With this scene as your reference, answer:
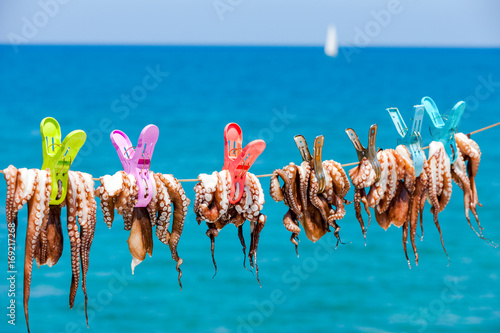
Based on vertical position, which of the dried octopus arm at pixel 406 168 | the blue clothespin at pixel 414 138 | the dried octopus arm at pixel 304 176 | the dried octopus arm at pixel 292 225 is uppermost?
the blue clothespin at pixel 414 138

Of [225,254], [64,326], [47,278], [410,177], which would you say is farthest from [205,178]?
[225,254]

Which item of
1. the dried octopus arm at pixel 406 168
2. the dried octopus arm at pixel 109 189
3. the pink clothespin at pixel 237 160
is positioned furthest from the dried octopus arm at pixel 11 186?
the dried octopus arm at pixel 406 168

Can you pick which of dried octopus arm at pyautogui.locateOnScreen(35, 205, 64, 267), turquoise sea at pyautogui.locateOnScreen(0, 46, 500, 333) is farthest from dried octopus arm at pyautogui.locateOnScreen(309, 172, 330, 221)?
turquoise sea at pyautogui.locateOnScreen(0, 46, 500, 333)

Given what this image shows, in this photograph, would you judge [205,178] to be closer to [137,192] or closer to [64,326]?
[137,192]

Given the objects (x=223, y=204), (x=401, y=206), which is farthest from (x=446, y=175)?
(x=223, y=204)

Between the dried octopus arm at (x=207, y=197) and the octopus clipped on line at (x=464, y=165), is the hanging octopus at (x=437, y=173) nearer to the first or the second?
the octopus clipped on line at (x=464, y=165)

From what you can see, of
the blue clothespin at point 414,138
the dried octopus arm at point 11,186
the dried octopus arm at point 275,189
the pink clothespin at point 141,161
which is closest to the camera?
the dried octopus arm at point 11,186

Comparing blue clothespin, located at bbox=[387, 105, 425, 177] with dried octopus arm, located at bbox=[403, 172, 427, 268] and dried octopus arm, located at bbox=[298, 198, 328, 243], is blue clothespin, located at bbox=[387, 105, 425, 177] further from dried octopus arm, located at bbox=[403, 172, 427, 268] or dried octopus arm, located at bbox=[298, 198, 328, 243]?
dried octopus arm, located at bbox=[298, 198, 328, 243]

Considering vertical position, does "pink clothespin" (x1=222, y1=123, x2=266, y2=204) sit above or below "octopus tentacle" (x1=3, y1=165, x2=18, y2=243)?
above

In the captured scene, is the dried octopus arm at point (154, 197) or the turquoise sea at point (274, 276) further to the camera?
the turquoise sea at point (274, 276)
